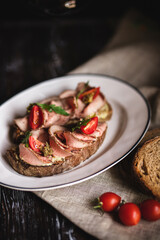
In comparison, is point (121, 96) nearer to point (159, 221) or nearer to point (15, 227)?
point (159, 221)

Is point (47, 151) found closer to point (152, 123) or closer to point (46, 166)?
point (46, 166)

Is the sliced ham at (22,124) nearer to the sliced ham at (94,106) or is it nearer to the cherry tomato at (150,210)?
the sliced ham at (94,106)

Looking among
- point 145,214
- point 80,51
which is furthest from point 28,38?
point 145,214

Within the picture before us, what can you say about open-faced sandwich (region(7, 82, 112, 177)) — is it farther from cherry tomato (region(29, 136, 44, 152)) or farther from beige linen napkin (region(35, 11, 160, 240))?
beige linen napkin (region(35, 11, 160, 240))

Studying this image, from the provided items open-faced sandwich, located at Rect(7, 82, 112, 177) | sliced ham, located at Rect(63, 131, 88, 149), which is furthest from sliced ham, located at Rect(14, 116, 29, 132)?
sliced ham, located at Rect(63, 131, 88, 149)

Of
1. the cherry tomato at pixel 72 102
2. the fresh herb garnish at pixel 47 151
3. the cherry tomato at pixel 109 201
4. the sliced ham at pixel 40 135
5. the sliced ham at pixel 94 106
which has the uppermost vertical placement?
the fresh herb garnish at pixel 47 151

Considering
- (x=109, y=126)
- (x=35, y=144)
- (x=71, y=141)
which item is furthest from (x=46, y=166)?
(x=109, y=126)

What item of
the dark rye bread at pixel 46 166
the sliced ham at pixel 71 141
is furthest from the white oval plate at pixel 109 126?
the sliced ham at pixel 71 141
